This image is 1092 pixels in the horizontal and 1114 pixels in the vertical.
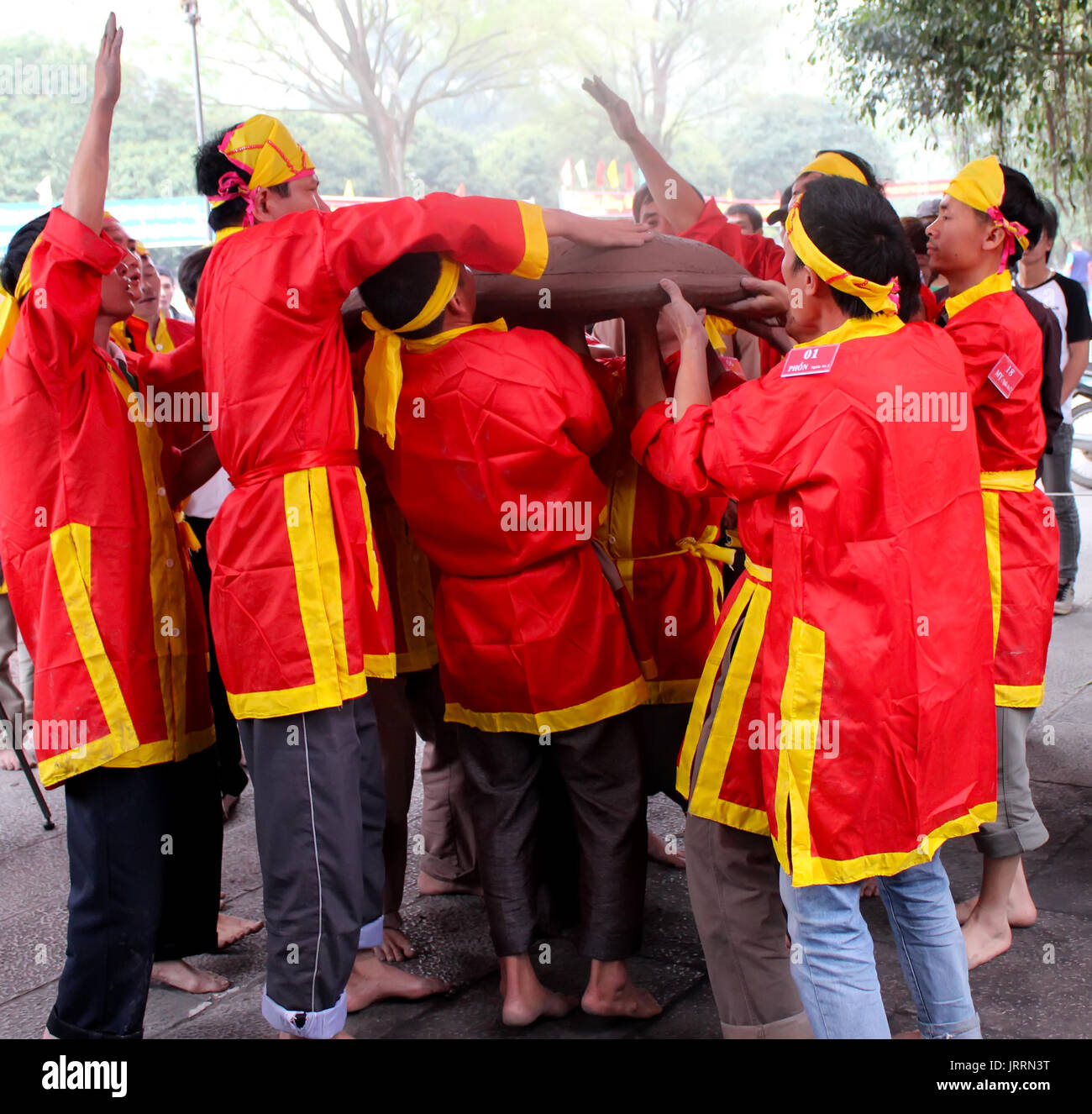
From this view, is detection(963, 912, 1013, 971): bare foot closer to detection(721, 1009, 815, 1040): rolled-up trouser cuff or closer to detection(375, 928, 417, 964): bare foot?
detection(721, 1009, 815, 1040): rolled-up trouser cuff

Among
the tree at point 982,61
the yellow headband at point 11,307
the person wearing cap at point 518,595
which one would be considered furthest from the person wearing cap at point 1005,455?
the tree at point 982,61

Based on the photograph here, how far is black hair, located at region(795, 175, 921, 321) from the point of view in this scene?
6.58ft

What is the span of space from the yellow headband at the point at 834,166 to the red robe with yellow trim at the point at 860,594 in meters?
1.12

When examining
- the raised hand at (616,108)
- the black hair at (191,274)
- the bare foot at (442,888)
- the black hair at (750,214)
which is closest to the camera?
the raised hand at (616,108)

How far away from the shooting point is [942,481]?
6.68 ft

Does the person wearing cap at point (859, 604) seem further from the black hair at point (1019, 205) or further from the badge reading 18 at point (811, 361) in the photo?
the black hair at point (1019, 205)

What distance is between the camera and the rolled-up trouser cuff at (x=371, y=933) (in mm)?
2730

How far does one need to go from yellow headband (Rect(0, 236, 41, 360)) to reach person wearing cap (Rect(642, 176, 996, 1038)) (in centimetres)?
136

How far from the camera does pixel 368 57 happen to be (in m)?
21.2
